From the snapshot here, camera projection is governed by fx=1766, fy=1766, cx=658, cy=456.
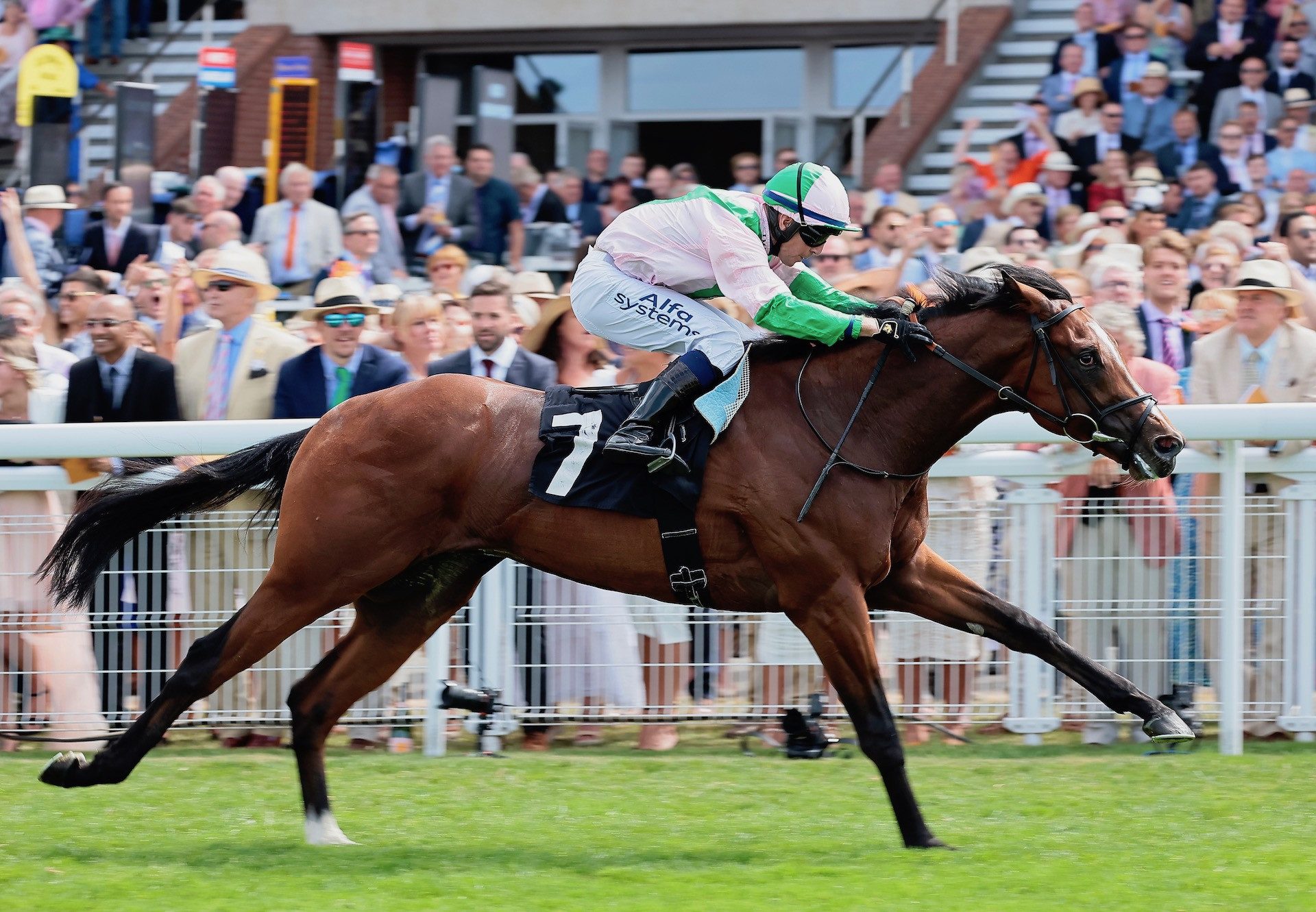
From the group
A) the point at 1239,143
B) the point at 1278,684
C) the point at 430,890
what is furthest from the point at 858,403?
the point at 1239,143

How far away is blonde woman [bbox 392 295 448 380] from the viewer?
757 centimetres

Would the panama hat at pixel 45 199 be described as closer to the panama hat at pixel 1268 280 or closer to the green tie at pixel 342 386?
the green tie at pixel 342 386

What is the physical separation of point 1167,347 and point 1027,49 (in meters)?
7.54

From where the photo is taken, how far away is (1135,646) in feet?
21.2

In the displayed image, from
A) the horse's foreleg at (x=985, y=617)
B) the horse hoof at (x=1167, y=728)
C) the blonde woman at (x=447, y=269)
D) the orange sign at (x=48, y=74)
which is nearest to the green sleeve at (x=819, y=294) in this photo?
the horse's foreleg at (x=985, y=617)

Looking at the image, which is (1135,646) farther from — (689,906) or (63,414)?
(63,414)

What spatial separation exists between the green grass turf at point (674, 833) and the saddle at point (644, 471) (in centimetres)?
85

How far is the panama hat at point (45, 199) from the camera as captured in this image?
11.0 m

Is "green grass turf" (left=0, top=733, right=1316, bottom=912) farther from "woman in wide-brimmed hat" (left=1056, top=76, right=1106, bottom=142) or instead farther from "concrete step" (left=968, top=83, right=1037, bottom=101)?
"concrete step" (left=968, top=83, right=1037, bottom=101)

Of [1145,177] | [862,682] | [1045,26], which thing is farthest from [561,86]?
[862,682]

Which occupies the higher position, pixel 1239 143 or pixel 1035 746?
pixel 1239 143

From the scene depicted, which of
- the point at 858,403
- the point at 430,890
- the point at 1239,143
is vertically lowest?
the point at 430,890

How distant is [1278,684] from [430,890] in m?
3.44

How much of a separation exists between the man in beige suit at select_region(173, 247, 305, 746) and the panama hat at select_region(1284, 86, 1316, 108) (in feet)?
22.7
